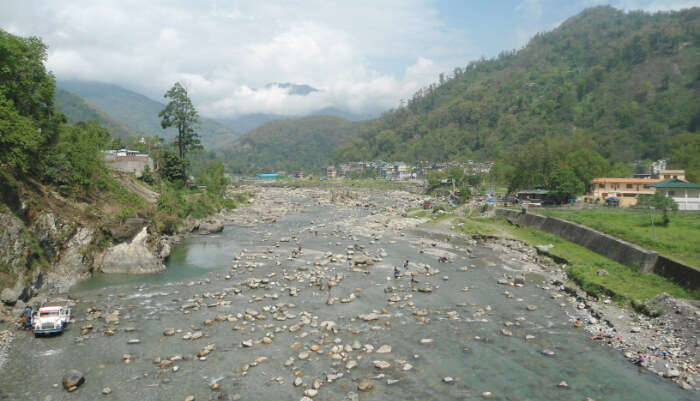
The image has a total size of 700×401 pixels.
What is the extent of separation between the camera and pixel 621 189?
56.0 metres

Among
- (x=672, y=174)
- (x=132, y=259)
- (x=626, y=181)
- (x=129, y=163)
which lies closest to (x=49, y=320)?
(x=132, y=259)

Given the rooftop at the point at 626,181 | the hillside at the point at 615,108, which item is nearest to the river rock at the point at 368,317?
the rooftop at the point at 626,181

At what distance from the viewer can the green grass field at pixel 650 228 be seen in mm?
27589

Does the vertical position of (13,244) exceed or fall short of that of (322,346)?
it exceeds it

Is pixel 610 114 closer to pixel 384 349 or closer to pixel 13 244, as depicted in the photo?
pixel 384 349

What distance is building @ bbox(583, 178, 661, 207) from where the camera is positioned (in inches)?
2137

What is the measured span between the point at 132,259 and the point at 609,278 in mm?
34186

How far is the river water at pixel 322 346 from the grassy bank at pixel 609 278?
332 cm

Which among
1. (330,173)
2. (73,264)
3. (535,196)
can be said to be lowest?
(73,264)

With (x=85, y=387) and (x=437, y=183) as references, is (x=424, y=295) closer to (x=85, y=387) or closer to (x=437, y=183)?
(x=85, y=387)

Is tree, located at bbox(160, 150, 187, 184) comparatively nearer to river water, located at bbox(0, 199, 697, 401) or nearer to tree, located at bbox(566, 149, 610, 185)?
river water, located at bbox(0, 199, 697, 401)

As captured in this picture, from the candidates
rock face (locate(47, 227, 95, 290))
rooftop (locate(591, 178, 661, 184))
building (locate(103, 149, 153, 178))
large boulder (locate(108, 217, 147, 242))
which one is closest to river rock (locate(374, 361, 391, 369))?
rock face (locate(47, 227, 95, 290))

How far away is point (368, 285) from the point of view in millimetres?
28594

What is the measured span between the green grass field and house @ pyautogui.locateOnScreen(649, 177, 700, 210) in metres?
3.36
